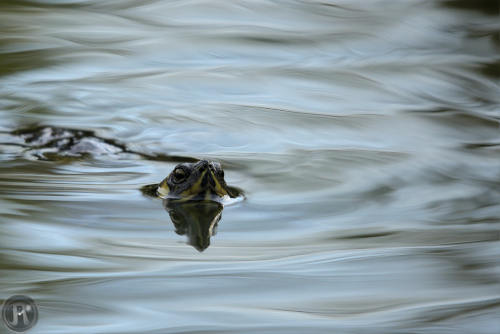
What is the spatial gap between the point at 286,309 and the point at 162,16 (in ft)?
20.2

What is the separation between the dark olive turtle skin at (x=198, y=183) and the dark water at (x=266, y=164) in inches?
6.3

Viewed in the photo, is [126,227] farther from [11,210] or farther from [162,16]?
[162,16]

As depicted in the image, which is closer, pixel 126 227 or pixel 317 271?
pixel 317 271

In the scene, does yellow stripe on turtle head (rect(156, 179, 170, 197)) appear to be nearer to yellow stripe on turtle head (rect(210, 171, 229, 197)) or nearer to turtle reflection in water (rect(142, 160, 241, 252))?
turtle reflection in water (rect(142, 160, 241, 252))

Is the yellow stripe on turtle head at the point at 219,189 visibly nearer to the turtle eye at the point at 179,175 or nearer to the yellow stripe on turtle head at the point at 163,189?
the turtle eye at the point at 179,175

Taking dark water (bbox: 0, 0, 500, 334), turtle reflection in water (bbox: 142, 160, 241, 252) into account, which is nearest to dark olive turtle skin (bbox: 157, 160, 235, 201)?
turtle reflection in water (bbox: 142, 160, 241, 252)

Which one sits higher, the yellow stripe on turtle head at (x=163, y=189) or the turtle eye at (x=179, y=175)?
the turtle eye at (x=179, y=175)

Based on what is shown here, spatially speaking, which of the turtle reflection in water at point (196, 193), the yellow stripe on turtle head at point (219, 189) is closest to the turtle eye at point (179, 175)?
the turtle reflection in water at point (196, 193)

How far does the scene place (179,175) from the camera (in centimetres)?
386

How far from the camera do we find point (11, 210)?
11.4 ft

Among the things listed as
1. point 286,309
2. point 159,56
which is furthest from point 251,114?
point 286,309

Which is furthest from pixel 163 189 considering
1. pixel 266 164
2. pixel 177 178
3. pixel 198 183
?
pixel 266 164

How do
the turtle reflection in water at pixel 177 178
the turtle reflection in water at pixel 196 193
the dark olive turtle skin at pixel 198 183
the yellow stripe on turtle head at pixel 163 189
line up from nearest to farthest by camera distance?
1. the turtle reflection in water at pixel 177 178
2. the turtle reflection in water at pixel 196 193
3. the dark olive turtle skin at pixel 198 183
4. the yellow stripe on turtle head at pixel 163 189

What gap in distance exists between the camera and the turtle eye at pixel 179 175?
384 centimetres
